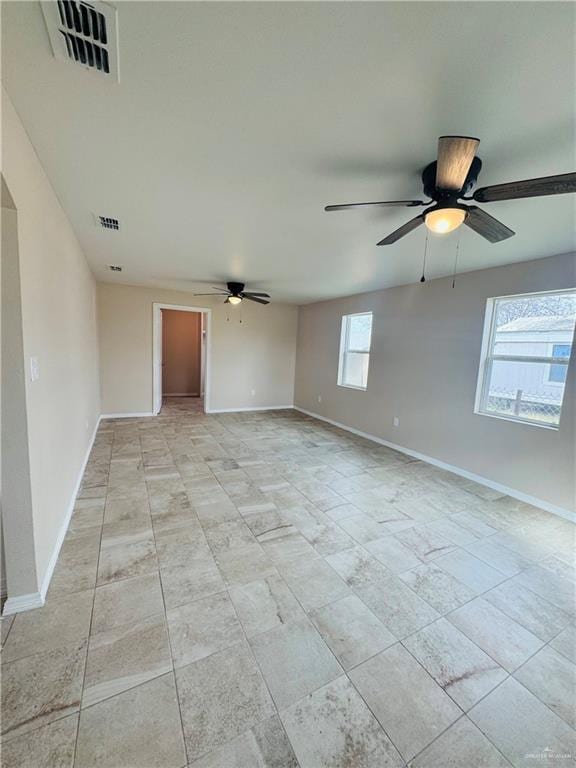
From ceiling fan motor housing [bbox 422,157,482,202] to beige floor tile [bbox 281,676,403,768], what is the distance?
234 centimetres

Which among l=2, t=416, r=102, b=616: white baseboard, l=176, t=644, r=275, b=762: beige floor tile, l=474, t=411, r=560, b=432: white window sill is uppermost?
l=474, t=411, r=560, b=432: white window sill

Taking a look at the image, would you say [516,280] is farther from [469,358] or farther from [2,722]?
[2,722]

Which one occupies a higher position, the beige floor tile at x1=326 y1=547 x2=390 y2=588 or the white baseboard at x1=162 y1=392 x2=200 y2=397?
the white baseboard at x1=162 y1=392 x2=200 y2=397

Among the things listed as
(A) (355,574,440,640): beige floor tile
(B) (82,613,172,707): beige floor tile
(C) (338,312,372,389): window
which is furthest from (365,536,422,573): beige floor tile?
(C) (338,312,372,389): window

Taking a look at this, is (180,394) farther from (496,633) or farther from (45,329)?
(496,633)

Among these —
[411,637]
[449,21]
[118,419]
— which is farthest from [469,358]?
[118,419]

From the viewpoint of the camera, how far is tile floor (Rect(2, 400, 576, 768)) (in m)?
1.11

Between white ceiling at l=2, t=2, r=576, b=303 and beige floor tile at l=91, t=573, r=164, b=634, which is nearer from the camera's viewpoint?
white ceiling at l=2, t=2, r=576, b=303

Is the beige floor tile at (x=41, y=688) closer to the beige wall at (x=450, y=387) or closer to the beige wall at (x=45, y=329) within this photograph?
the beige wall at (x=45, y=329)

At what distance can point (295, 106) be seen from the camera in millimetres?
1283

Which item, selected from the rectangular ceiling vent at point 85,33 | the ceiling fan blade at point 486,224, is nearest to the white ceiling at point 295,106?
the rectangular ceiling vent at point 85,33

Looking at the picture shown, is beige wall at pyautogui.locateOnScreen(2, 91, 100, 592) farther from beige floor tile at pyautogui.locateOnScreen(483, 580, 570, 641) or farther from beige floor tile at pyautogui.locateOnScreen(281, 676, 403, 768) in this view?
beige floor tile at pyautogui.locateOnScreen(483, 580, 570, 641)

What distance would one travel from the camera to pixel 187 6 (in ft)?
3.03

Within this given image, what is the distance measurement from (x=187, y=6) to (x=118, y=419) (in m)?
5.57
